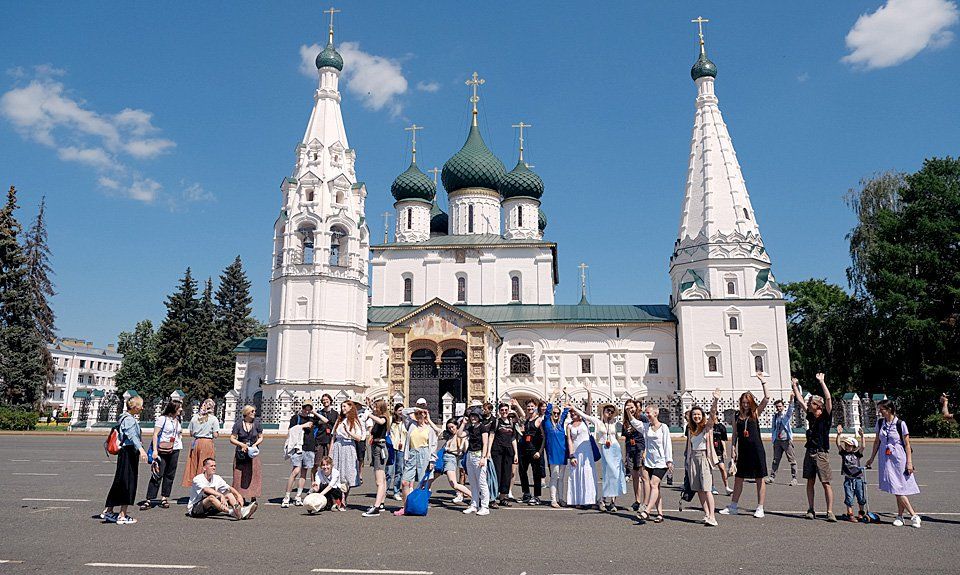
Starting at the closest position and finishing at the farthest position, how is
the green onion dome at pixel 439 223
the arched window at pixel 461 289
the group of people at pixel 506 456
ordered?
the group of people at pixel 506 456 → the arched window at pixel 461 289 → the green onion dome at pixel 439 223

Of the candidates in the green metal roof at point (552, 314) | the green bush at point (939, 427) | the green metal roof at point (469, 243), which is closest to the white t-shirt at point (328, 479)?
the green metal roof at point (552, 314)

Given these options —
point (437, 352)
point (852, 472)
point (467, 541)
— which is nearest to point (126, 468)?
point (467, 541)

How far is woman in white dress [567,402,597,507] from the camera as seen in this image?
31.2 feet

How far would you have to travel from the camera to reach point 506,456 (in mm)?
10000

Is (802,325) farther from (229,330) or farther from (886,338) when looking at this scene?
(229,330)

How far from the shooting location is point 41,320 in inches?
1404

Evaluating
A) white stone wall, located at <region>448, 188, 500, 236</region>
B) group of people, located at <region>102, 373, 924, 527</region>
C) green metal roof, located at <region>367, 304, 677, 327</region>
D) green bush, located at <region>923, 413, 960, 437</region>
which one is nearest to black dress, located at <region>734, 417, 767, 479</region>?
group of people, located at <region>102, 373, 924, 527</region>

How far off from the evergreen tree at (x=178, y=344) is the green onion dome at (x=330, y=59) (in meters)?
17.6

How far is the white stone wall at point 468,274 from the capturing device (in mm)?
38781

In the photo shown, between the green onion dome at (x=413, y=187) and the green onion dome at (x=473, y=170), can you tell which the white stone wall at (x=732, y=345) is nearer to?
the green onion dome at (x=473, y=170)

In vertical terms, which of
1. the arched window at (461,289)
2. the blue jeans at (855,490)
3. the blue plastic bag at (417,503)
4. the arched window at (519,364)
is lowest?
the blue plastic bag at (417,503)

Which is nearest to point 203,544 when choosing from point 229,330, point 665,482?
point 665,482

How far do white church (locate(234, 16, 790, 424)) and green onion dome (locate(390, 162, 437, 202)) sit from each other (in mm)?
6851

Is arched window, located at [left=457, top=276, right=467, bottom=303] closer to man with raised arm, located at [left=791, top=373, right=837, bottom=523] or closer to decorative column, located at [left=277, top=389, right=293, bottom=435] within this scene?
decorative column, located at [left=277, top=389, right=293, bottom=435]
